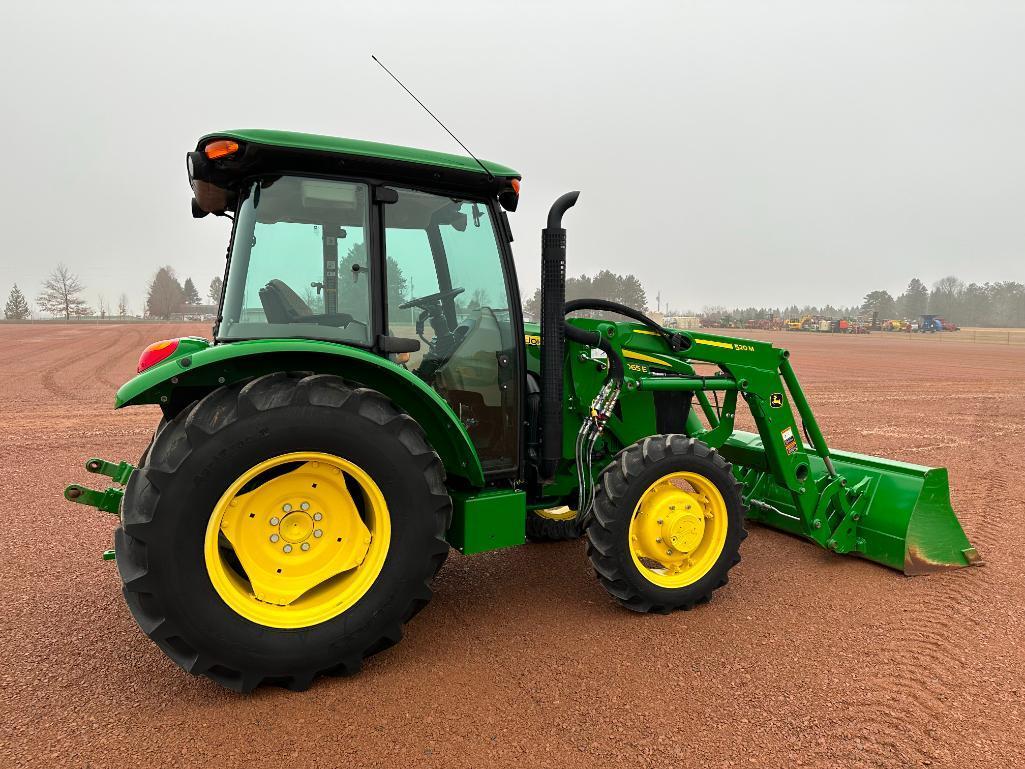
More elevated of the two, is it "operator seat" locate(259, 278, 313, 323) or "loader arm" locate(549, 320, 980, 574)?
"operator seat" locate(259, 278, 313, 323)

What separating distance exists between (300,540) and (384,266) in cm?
137

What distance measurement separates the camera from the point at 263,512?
2.89 metres

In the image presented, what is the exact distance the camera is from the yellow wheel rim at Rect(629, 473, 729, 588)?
146 inches

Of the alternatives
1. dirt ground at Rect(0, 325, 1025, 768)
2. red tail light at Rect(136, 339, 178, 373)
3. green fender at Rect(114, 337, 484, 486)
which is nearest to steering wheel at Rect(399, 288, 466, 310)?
green fender at Rect(114, 337, 484, 486)

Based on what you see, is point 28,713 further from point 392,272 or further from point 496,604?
point 392,272

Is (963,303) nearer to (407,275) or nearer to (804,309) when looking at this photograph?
(804,309)

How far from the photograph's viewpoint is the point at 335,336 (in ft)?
10.3

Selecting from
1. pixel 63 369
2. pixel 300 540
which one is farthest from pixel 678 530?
pixel 63 369

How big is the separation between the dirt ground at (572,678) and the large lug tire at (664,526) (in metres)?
0.17

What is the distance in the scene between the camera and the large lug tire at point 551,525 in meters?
4.45

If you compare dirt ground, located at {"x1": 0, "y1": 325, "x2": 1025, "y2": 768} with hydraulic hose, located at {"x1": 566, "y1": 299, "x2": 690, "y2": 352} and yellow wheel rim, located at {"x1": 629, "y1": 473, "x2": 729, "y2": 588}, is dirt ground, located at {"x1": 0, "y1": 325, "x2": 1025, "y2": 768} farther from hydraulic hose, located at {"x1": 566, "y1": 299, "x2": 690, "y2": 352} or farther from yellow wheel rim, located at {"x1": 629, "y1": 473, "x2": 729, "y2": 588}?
hydraulic hose, located at {"x1": 566, "y1": 299, "x2": 690, "y2": 352}

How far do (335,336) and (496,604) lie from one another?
1815 mm

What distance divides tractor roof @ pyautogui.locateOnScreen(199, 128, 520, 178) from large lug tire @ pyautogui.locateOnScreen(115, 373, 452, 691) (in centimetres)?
104

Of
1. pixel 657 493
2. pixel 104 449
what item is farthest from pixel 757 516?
pixel 104 449
